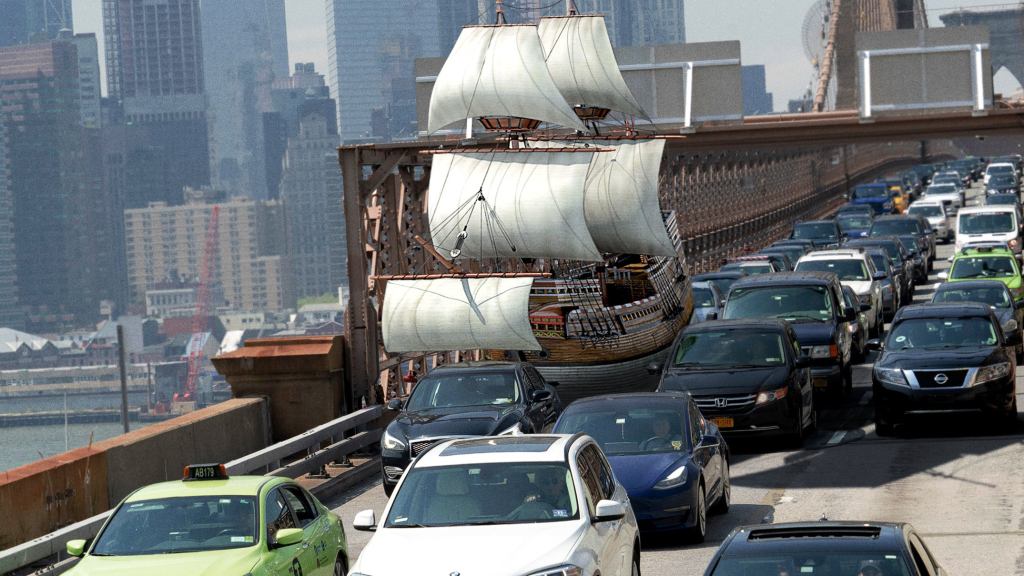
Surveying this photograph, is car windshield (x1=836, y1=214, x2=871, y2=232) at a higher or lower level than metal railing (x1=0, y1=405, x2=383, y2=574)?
higher

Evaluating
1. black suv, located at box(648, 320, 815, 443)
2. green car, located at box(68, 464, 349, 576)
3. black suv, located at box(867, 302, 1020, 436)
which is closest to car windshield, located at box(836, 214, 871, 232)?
black suv, located at box(867, 302, 1020, 436)

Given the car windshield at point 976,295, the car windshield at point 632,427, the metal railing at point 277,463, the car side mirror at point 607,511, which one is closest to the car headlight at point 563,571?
the car side mirror at point 607,511

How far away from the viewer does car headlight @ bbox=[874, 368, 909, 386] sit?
19812 millimetres

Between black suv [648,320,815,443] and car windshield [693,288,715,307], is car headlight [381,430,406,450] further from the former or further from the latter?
car windshield [693,288,715,307]

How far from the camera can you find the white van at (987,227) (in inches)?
1807

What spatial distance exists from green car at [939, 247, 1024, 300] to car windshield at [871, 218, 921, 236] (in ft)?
54.4

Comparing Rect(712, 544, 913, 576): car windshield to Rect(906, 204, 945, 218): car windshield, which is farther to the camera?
Rect(906, 204, 945, 218): car windshield

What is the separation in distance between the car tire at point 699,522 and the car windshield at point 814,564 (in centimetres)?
624

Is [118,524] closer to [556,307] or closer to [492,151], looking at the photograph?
[556,307]

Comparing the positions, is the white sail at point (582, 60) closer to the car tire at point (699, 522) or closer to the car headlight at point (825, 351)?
the car headlight at point (825, 351)

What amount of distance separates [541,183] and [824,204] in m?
77.5

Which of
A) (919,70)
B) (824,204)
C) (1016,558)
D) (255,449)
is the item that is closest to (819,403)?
(255,449)

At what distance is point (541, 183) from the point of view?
37.2 metres

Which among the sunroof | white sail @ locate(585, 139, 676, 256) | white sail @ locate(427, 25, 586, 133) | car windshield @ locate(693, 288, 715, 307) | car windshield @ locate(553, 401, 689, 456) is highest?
white sail @ locate(427, 25, 586, 133)
